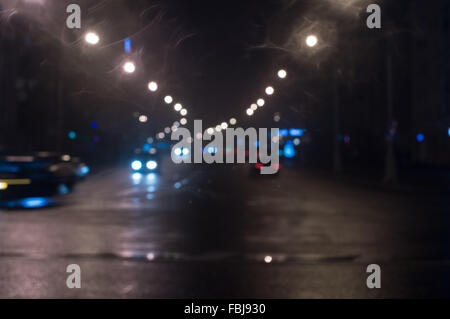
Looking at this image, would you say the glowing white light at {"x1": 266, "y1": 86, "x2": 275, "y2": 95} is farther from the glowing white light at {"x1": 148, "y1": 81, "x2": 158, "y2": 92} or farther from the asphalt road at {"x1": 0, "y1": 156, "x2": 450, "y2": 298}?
the asphalt road at {"x1": 0, "y1": 156, "x2": 450, "y2": 298}

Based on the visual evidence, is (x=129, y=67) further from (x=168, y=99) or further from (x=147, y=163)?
(x=147, y=163)

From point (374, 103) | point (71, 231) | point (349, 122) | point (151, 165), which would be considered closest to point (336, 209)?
point (71, 231)

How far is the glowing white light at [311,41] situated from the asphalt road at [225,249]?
9.94 ft

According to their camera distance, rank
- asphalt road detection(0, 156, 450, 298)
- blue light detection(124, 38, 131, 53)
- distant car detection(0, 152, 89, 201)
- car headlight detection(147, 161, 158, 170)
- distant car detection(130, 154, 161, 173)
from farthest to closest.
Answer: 1. distant car detection(130, 154, 161, 173)
2. car headlight detection(147, 161, 158, 170)
3. distant car detection(0, 152, 89, 201)
4. asphalt road detection(0, 156, 450, 298)
5. blue light detection(124, 38, 131, 53)

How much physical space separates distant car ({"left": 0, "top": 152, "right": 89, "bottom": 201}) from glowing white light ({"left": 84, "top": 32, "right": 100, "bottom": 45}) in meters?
14.2

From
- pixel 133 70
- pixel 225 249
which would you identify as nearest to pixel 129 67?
pixel 133 70

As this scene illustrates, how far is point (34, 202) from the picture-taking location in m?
18.1

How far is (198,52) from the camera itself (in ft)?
22.9

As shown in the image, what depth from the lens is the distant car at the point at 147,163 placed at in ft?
124

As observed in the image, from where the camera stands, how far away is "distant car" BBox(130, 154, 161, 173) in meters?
37.9

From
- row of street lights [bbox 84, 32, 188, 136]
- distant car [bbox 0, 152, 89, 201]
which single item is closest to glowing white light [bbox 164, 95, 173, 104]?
row of street lights [bbox 84, 32, 188, 136]

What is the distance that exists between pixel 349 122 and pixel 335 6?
44506 millimetres

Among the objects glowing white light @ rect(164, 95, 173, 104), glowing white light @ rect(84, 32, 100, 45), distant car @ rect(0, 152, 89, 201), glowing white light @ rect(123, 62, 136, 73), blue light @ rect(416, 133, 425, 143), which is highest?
blue light @ rect(416, 133, 425, 143)

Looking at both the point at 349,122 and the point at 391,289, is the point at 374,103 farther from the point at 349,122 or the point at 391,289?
the point at 391,289
